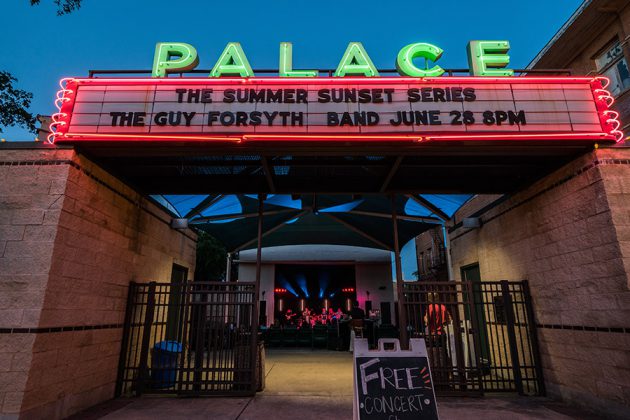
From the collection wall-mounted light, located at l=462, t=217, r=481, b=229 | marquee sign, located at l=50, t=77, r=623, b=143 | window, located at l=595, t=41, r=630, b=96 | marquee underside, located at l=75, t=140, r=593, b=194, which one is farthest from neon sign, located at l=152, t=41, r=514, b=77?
window, located at l=595, t=41, r=630, b=96

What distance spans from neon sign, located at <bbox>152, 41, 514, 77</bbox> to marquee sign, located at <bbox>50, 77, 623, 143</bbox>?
427 mm

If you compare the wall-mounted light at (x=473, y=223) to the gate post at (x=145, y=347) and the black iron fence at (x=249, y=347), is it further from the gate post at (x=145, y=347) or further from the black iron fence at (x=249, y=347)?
the gate post at (x=145, y=347)

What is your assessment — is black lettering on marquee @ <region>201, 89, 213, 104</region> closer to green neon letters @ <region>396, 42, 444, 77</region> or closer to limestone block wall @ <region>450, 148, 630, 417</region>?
green neon letters @ <region>396, 42, 444, 77</region>

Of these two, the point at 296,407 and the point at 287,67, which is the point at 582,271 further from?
the point at 287,67

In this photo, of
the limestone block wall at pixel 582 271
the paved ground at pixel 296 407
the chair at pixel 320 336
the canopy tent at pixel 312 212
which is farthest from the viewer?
the chair at pixel 320 336

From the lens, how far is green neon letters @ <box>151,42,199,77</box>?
6.74m

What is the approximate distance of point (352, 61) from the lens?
6.96m

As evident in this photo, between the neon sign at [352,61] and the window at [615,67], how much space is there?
7.23 meters

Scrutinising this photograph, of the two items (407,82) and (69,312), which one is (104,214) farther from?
(407,82)

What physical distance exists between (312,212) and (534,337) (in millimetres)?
6943

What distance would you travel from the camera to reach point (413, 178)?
302 inches

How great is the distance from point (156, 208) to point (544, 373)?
9379mm

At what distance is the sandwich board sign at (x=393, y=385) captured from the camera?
Answer: 388 centimetres

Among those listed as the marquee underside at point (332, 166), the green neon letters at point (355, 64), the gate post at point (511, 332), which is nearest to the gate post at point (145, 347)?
the marquee underside at point (332, 166)
